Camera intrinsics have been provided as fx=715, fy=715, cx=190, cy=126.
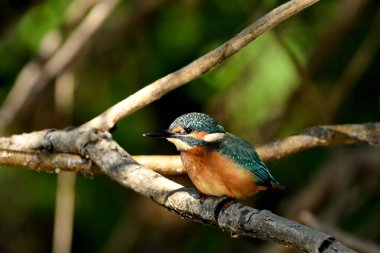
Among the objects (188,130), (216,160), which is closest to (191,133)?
(188,130)

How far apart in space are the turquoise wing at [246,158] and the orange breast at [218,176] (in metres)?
0.02

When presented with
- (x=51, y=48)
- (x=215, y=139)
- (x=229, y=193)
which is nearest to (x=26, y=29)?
(x=51, y=48)

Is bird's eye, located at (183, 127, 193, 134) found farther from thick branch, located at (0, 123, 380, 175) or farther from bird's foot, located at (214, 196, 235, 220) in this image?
bird's foot, located at (214, 196, 235, 220)

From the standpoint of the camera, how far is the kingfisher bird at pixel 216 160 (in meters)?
2.57

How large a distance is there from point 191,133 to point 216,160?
19cm

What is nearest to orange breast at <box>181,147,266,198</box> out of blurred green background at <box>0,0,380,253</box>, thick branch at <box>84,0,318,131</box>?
thick branch at <box>84,0,318,131</box>

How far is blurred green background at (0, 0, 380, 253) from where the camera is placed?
4.72 meters

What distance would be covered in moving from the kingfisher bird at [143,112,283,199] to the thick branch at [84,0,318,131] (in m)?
0.17

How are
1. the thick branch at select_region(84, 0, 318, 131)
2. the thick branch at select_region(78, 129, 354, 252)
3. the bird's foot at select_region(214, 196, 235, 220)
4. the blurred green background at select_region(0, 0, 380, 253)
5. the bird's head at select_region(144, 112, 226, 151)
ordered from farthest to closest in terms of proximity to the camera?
the blurred green background at select_region(0, 0, 380, 253) < the bird's head at select_region(144, 112, 226, 151) < the thick branch at select_region(84, 0, 318, 131) < the bird's foot at select_region(214, 196, 235, 220) < the thick branch at select_region(78, 129, 354, 252)

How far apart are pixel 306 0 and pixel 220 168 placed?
0.68 meters

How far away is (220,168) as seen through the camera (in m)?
2.62

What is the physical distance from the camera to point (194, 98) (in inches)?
198

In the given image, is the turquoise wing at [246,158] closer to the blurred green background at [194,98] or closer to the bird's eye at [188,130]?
the bird's eye at [188,130]

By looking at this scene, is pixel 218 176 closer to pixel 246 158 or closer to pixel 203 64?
pixel 246 158
